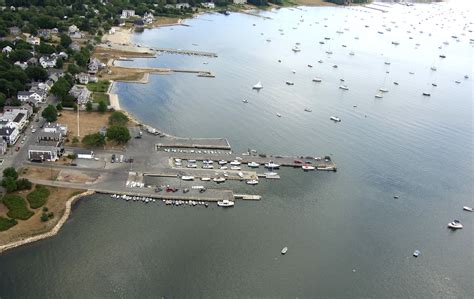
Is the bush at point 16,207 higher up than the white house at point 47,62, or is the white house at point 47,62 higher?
the white house at point 47,62

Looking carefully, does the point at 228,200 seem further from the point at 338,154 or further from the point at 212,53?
the point at 212,53

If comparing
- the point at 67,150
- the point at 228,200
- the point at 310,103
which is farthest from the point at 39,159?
the point at 310,103

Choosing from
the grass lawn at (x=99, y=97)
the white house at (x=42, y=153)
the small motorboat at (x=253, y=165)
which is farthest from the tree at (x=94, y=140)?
the small motorboat at (x=253, y=165)

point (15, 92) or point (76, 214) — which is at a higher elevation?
point (15, 92)

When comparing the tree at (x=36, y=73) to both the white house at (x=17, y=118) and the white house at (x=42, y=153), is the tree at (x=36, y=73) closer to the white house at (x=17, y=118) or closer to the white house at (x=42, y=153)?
the white house at (x=17, y=118)

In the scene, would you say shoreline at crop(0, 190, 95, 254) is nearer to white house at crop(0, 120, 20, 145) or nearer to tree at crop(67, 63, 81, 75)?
white house at crop(0, 120, 20, 145)

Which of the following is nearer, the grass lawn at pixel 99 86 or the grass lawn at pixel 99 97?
the grass lawn at pixel 99 97
